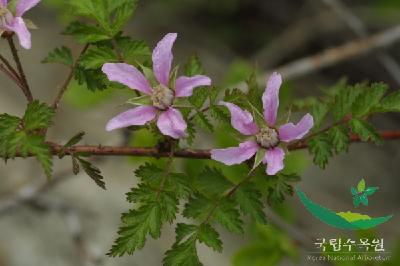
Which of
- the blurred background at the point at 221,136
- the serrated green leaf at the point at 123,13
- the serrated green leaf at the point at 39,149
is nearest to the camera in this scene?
the serrated green leaf at the point at 39,149

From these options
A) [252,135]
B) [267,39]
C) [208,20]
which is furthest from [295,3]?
[252,135]

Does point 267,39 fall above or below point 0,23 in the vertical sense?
above

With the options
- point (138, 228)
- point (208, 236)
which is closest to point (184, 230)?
point (208, 236)

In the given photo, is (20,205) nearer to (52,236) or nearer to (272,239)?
(52,236)

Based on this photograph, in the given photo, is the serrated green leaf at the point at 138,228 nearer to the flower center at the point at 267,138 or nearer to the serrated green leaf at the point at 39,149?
the serrated green leaf at the point at 39,149

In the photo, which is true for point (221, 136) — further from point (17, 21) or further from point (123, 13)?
point (17, 21)

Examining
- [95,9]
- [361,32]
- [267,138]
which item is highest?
[361,32]

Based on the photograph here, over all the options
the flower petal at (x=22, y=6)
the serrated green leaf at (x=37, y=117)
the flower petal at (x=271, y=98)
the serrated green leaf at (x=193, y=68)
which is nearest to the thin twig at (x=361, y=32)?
the serrated green leaf at (x=193, y=68)
